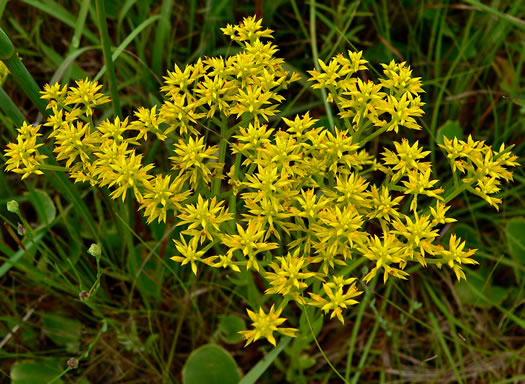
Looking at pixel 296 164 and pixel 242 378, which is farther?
pixel 242 378

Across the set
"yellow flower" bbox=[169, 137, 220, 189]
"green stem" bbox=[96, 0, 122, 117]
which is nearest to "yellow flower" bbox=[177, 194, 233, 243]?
"yellow flower" bbox=[169, 137, 220, 189]

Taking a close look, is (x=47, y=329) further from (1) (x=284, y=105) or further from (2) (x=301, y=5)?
(2) (x=301, y=5)

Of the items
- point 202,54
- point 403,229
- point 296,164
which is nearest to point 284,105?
point 202,54

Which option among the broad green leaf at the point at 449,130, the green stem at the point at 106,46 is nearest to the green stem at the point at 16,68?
the green stem at the point at 106,46

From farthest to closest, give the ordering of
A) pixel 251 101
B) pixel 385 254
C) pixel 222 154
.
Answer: pixel 222 154 < pixel 251 101 < pixel 385 254

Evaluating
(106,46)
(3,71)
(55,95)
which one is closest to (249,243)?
(55,95)

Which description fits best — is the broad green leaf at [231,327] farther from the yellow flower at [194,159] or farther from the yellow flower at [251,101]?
the yellow flower at [251,101]

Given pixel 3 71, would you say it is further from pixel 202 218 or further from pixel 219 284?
pixel 219 284
